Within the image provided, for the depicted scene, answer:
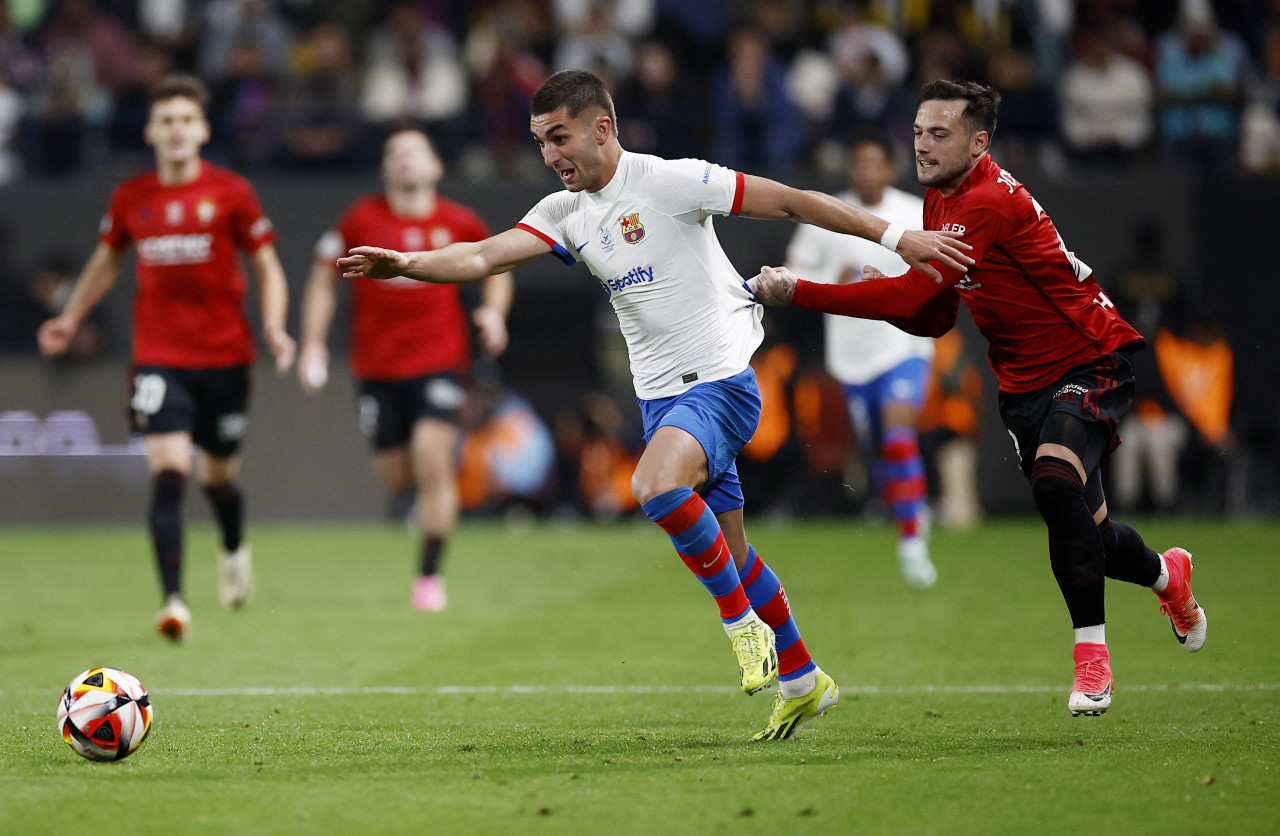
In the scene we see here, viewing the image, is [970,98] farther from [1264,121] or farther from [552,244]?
[1264,121]

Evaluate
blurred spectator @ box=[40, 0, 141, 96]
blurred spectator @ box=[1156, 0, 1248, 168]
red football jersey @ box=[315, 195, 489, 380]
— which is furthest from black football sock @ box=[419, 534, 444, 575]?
blurred spectator @ box=[1156, 0, 1248, 168]

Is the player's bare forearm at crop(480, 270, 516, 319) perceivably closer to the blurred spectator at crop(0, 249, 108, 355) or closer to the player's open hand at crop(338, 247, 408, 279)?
the player's open hand at crop(338, 247, 408, 279)

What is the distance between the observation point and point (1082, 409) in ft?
17.8

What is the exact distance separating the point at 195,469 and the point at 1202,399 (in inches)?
409

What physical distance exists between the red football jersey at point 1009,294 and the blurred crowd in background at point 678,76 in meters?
10.5

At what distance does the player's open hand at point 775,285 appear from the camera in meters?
5.24

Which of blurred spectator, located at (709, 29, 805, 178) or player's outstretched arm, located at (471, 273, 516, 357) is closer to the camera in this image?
player's outstretched arm, located at (471, 273, 516, 357)

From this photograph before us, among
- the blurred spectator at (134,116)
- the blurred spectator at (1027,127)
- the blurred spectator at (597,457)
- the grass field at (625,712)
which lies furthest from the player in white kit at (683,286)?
the blurred spectator at (134,116)

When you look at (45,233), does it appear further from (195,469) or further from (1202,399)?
(1202,399)

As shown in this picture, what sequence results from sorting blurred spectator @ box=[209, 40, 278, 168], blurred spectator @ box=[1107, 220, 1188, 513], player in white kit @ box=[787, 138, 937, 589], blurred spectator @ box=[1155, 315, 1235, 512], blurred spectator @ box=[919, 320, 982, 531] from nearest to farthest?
player in white kit @ box=[787, 138, 937, 589]
blurred spectator @ box=[919, 320, 982, 531]
blurred spectator @ box=[1155, 315, 1235, 512]
blurred spectator @ box=[1107, 220, 1188, 513]
blurred spectator @ box=[209, 40, 278, 168]

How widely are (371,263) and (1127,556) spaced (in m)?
3.02

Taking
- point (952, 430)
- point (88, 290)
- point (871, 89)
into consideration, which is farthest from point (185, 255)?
point (871, 89)

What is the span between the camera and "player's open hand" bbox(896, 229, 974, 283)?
524 centimetres

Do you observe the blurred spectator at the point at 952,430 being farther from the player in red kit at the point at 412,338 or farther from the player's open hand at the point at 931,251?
the player's open hand at the point at 931,251
